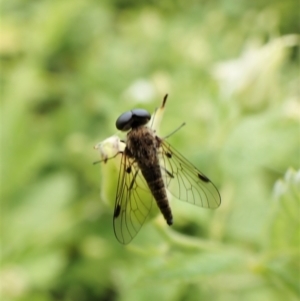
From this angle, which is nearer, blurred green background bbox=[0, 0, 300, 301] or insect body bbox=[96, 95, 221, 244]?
insect body bbox=[96, 95, 221, 244]

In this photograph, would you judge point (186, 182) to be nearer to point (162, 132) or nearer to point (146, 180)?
point (146, 180)

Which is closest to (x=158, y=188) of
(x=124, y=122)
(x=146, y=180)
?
(x=146, y=180)

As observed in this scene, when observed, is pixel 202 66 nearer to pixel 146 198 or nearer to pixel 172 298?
pixel 172 298

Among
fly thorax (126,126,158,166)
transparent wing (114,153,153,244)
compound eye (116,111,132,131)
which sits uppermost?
compound eye (116,111,132,131)

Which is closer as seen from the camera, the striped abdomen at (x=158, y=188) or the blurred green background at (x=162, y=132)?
the striped abdomen at (x=158, y=188)

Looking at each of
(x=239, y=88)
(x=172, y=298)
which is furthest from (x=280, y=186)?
(x=172, y=298)

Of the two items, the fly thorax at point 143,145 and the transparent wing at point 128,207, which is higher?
the fly thorax at point 143,145

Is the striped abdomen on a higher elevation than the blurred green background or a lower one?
lower
